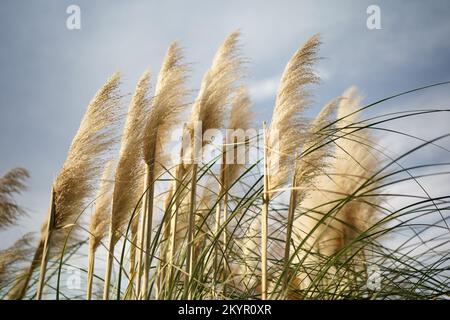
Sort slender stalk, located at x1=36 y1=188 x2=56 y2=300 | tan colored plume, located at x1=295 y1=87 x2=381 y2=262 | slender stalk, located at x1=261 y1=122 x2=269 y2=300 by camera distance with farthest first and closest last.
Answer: tan colored plume, located at x1=295 y1=87 x2=381 y2=262 < slender stalk, located at x1=36 y1=188 x2=56 y2=300 < slender stalk, located at x1=261 y1=122 x2=269 y2=300

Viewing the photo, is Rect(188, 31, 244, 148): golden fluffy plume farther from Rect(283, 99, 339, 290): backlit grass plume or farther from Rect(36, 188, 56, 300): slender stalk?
Rect(36, 188, 56, 300): slender stalk

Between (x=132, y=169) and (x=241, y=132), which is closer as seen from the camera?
(x=132, y=169)

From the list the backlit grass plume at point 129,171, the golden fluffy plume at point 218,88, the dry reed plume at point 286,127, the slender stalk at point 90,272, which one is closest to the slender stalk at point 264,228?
the dry reed plume at point 286,127

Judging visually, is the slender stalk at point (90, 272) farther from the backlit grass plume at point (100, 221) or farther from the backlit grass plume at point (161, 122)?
the backlit grass plume at point (161, 122)

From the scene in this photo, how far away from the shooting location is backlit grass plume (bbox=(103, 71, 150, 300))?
8.12 ft

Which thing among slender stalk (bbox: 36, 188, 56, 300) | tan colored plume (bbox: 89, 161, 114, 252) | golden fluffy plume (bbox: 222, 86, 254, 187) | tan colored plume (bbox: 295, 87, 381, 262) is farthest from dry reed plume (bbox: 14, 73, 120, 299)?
tan colored plume (bbox: 295, 87, 381, 262)

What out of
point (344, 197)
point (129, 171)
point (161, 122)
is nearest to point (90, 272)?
point (129, 171)

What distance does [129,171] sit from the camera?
2486 millimetres

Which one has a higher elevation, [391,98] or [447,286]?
[391,98]

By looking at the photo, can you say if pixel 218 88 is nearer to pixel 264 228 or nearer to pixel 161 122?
pixel 161 122

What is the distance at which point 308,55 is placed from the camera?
101 inches
